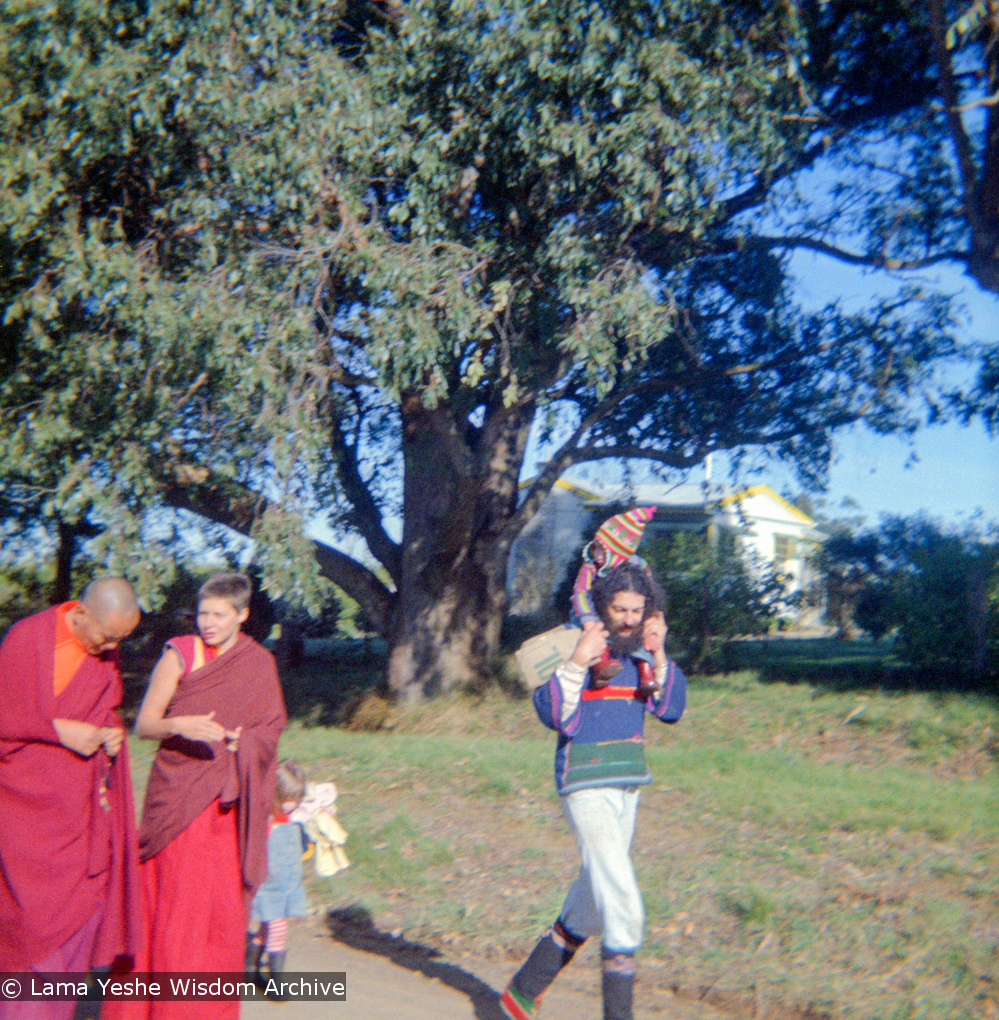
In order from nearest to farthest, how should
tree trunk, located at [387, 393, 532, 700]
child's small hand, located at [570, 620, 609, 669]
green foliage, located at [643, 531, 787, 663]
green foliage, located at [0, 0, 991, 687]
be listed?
child's small hand, located at [570, 620, 609, 669]
green foliage, located at [0, 0, 991, 687]
tree trunk, located at [387, 393, 532, 700]
green foliage, located at [643, 531, 787, 663]

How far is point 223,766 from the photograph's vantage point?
408cm

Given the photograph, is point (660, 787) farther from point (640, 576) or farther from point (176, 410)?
point (176, 410)

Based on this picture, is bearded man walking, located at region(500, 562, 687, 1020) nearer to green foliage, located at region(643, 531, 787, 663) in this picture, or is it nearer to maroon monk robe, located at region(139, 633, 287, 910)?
maroon monk robe, located at region(139, 633, 287, 910)

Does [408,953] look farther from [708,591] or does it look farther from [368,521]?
[368,521]

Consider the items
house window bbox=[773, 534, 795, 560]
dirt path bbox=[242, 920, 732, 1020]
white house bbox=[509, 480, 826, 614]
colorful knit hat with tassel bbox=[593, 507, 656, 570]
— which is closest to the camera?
colorful knit hat with tassel bbox=[593, 507, 656, 570]

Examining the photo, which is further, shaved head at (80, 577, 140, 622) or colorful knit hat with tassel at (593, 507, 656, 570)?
colorful knit hat with tassel at (593, 507, 656, 570)

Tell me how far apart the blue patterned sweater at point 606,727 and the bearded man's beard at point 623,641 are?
0.09 metres

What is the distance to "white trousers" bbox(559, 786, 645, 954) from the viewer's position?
12.0 feet

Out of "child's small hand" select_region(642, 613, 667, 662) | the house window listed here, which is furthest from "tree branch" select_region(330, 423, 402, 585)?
the house window

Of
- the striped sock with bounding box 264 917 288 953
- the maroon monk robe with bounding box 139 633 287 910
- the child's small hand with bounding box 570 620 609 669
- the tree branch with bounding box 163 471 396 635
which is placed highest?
the tree branch with bounding box 163 471 396 635

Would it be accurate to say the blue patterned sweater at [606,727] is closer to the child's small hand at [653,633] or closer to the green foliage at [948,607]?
the child's small hand at [653,633]

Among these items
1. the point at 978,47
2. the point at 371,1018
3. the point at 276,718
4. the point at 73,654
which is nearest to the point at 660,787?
the point at 371,1018

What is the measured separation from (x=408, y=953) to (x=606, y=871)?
6.75 ft

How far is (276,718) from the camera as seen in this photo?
4.25m
